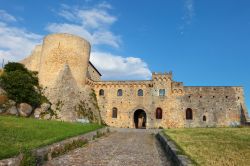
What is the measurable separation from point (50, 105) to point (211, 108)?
2193cm

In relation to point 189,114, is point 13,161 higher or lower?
lower

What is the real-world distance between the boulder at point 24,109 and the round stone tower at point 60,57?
228 inches

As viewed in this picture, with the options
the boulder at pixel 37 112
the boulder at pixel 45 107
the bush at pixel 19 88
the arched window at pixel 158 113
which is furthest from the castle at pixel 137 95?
the bush at pixel 19 88

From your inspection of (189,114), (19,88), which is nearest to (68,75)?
(19,88)

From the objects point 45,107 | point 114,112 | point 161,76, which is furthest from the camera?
point 114,112

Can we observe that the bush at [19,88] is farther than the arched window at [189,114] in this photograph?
No

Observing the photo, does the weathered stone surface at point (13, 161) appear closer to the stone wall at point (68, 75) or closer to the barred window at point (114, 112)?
the stone wall at point (68, 75)

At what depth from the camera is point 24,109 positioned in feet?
88.8

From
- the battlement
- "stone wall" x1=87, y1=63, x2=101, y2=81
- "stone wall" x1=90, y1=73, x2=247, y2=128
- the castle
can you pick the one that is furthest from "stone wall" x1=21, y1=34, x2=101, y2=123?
the battlement

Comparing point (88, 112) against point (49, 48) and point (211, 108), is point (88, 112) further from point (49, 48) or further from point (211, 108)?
point (211, 108)

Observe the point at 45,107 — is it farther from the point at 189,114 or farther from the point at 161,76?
the point at 189,114

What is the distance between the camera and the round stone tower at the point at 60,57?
33.5 meters

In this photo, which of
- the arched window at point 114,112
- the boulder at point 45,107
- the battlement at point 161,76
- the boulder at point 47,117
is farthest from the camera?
the arched window at point 114,112

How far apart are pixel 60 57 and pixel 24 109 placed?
970 cm
